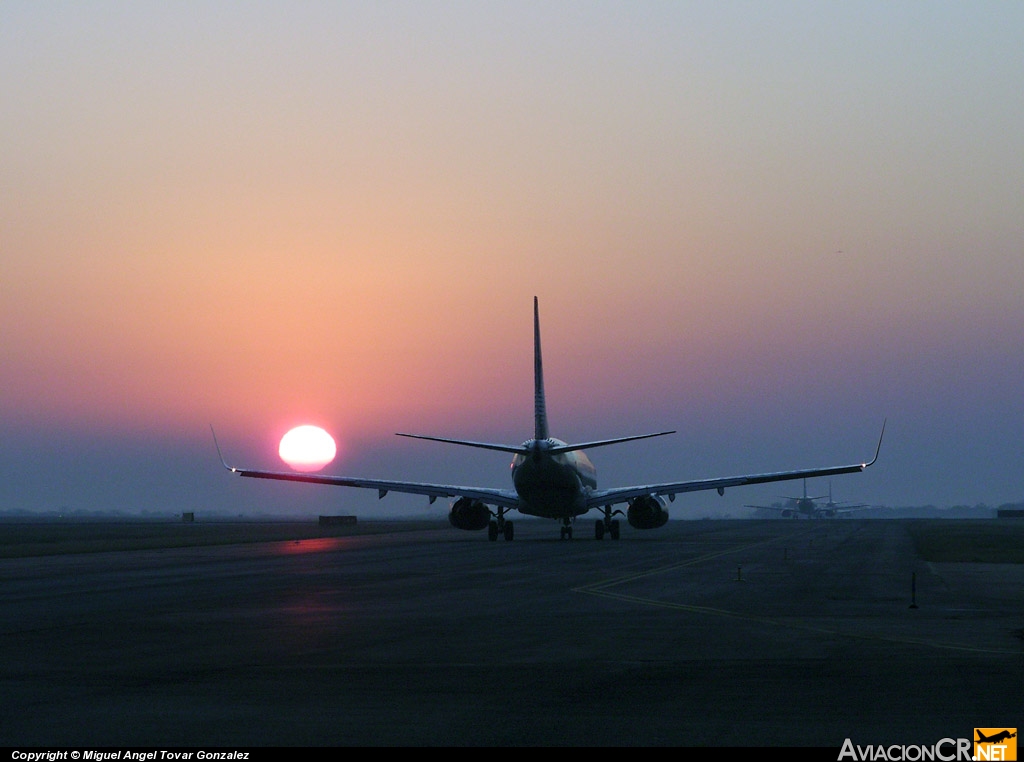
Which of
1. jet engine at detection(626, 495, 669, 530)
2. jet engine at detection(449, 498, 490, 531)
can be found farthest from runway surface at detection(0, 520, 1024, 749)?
jet engine at detection(449, 498, 490, 531)

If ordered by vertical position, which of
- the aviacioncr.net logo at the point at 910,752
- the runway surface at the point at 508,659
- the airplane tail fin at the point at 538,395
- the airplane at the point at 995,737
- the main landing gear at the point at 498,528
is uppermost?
the airplane tail fin at the point at 538,395

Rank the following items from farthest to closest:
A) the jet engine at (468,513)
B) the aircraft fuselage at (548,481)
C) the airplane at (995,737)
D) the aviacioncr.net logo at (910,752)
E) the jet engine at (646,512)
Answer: the jet engine at (468,513), the jet engine at (646,512), the aircraft fuselage at (548,481), the airplane at (995,737), the aviacioncr.net logo at (910,752)

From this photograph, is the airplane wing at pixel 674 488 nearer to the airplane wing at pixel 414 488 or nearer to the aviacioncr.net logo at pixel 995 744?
the airplane wing at pixel 414 488

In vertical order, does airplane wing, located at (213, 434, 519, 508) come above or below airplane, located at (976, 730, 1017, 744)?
above

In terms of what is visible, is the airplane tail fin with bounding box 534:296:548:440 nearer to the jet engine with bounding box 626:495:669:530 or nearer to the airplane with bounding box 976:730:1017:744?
the jet engine with bounding box 626:495:669:530

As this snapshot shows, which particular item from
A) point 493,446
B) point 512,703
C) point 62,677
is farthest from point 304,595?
point 493,446

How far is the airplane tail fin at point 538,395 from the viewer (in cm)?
6831

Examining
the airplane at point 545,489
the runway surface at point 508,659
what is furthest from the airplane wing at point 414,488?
the runway surface at point 508,659

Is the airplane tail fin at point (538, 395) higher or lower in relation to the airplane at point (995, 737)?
higher

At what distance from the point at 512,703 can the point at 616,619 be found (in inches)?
439

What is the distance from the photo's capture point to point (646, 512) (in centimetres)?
7238

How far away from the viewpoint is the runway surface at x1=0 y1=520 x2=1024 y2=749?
13.3m

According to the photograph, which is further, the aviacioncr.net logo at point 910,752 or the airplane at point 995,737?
the airplane at point 995,737

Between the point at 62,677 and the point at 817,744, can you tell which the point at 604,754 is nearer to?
the point at 817,744
